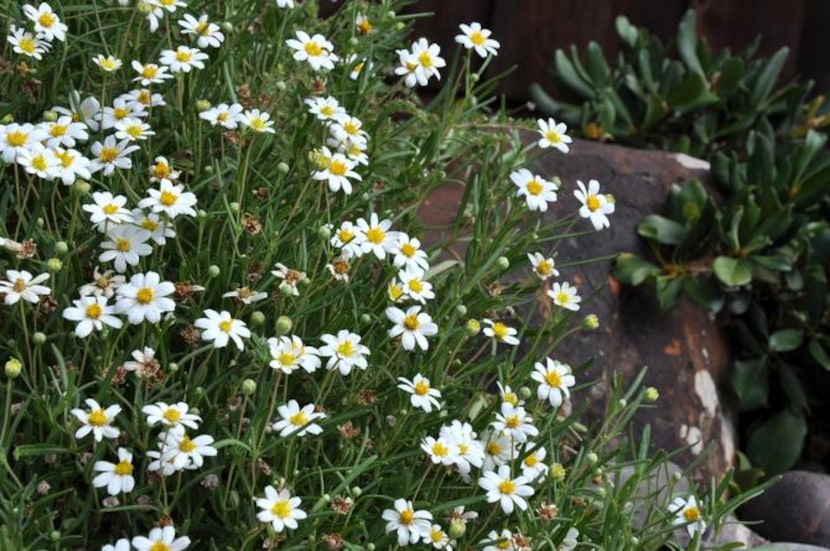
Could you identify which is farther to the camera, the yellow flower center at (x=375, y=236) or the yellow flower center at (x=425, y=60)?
the yellow flower center at (x=425, y=60)

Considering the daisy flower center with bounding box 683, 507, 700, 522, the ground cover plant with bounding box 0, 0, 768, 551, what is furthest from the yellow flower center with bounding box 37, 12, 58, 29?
the daisy flower center with bounding box 683, 507, 700, 522

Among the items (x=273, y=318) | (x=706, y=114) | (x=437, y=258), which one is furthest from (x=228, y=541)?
(x=706, y=114)

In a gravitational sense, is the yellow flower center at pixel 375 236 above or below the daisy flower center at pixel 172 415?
above

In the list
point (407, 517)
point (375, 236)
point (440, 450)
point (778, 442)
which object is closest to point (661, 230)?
point (778, 442)

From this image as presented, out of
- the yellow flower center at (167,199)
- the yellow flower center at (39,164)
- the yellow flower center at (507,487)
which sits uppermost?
the yellow flower center at (39,164)

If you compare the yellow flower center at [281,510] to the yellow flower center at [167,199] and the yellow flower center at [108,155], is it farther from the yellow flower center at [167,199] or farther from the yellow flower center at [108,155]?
the yellow flower center at [108,155]

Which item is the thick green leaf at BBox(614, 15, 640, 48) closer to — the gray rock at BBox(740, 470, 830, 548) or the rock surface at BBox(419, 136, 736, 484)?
the rock surface at BBox(419, 136, 736, 484)

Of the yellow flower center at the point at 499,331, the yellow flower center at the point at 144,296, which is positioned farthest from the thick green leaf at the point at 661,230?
the yellow flower center at the point at 144,296
